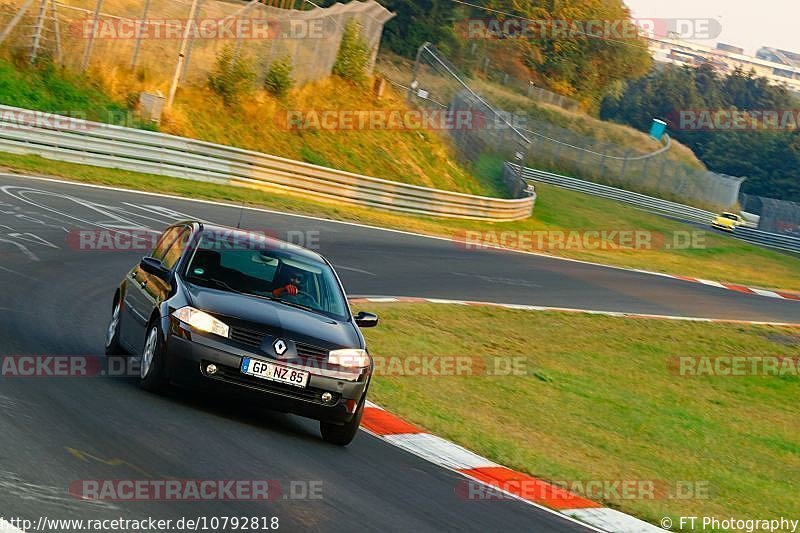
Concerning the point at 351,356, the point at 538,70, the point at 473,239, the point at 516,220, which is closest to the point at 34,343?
the point at 351,356

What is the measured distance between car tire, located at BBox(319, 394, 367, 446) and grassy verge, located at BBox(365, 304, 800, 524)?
5.41 feet

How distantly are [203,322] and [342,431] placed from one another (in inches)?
54.1

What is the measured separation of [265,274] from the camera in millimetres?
10273

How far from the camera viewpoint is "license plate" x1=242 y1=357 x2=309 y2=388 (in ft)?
29.4

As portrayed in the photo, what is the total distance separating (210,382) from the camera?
8.94m

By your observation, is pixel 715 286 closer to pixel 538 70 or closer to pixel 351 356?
pixel 351 356

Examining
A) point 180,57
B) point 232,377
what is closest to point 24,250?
point 232,377

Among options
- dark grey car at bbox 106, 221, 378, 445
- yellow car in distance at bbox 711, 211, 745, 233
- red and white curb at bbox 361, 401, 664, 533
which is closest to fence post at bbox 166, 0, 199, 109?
dark grey car at bbox 106, 221, 378, 445

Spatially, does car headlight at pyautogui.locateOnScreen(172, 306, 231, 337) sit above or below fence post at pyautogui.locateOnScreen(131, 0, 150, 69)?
below

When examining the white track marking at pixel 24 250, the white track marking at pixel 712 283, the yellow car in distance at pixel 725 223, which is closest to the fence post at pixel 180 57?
the white track marking at pixel 712 283

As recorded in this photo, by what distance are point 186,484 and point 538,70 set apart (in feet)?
305

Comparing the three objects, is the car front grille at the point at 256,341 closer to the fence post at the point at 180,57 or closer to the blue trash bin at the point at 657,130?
the fence post at the point at 180,57

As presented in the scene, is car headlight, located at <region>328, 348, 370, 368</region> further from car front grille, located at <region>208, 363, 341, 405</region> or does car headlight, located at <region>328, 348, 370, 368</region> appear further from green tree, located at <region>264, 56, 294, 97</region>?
green tree, located at <region>264, 56, 294, 97</region>

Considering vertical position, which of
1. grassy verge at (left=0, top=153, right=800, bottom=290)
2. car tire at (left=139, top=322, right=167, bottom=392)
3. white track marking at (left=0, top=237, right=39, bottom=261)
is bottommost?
grassy verge at (left=0, top=153, right=800, bottom=290)
